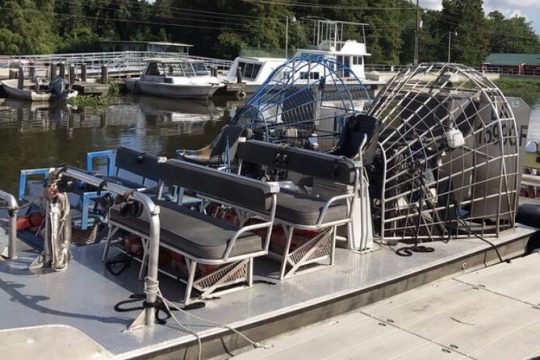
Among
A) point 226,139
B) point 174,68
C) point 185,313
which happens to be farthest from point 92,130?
point 185,313

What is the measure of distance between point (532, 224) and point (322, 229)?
160 inches

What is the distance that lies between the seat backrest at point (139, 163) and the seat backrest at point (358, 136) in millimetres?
2091

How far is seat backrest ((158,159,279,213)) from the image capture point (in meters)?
5.16

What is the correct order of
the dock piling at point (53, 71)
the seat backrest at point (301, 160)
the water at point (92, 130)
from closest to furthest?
the seat backrest at point (301, 160)
the water at point (92, 130)
the dock piling at point (53, 71)

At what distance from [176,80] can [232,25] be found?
1082 inches

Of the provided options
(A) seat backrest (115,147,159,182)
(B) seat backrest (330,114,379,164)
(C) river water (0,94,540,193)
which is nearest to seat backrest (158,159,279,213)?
(A) seat backrest (115,147,159,182)

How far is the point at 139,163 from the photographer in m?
7.06

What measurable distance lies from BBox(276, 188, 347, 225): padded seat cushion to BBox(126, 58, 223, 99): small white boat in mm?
35302

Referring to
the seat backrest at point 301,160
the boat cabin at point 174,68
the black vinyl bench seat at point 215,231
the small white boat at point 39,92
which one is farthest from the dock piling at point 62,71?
the black vinyl bench seat at point 215,231

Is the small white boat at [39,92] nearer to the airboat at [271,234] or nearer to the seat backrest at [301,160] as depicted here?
the airboat at [271,234]

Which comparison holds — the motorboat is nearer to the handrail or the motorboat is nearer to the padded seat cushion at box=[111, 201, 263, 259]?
the handrail

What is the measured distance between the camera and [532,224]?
848 centimetres

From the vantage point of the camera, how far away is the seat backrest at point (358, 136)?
6707 mm

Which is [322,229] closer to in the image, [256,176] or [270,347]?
[270,347]
